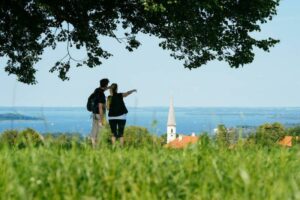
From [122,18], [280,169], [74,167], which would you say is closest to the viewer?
[74,167]

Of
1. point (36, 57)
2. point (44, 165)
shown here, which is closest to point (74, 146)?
point (44, 165)

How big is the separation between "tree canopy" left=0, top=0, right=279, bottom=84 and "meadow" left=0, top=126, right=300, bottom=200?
42.7 ft

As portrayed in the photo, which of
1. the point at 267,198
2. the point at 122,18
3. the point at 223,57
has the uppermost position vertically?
the point at 122,18

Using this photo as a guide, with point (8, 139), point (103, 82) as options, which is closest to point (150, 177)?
point (8, 139)

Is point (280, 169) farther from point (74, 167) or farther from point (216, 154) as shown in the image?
point (74, 167)

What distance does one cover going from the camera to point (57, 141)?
6.59m

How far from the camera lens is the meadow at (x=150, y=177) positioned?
157 inches

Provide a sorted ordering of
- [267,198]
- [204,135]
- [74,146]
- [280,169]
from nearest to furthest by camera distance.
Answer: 1. [267,198]
2. [280,169]
3. [74,146]
4. [204,135]

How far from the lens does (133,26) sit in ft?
78.2

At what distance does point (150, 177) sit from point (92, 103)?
41.0 ft

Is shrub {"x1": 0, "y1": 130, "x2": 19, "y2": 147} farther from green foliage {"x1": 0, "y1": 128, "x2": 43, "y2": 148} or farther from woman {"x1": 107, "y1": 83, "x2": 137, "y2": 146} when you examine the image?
woman {"x1": 107, "y1": 83, "x2": 137, "y2": 146}

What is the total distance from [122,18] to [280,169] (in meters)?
18.8

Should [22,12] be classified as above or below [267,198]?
above

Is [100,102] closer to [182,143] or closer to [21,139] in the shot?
[182,143]
